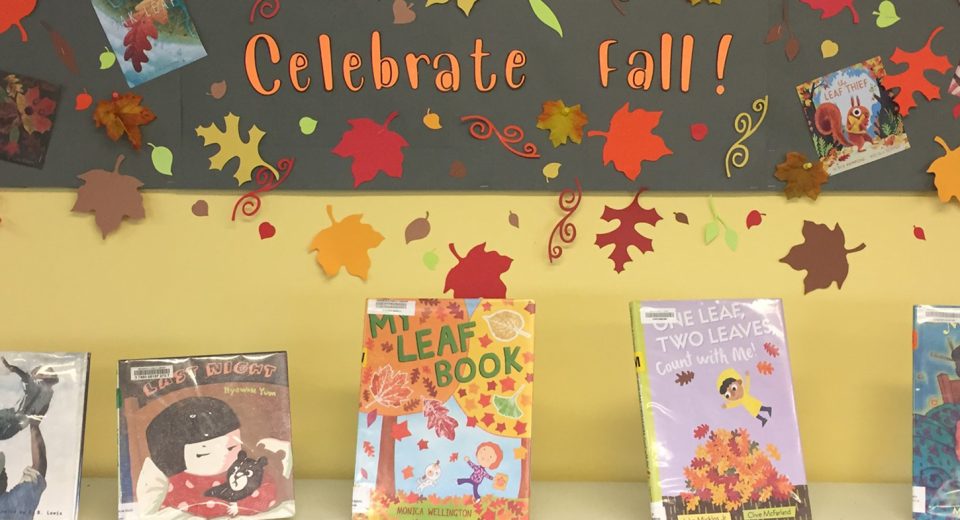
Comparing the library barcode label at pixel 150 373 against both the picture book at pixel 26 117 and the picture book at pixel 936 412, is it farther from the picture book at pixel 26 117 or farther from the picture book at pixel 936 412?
the picture book at pixel 936 412

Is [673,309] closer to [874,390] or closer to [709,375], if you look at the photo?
[709,375]

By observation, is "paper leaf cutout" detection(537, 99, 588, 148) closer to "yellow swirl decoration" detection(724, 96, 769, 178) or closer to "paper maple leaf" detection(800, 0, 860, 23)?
"yellow swirl decoration" detection(724, 96, 769, 178)

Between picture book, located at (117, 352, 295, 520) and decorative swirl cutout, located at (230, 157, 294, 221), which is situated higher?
decorative swirl cutout, located at (230, 157, 294, 221)

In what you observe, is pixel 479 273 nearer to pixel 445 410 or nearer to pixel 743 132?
pixel 445 410

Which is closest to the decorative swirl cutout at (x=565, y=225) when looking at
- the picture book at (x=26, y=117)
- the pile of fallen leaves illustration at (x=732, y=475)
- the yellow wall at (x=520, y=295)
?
the yellow wall at (x=520, y=295)

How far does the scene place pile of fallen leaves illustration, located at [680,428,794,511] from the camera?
1.35 metres

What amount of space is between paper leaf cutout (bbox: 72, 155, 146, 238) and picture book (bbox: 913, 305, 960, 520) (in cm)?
151

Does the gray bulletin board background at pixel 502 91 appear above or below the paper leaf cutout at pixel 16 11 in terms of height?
below

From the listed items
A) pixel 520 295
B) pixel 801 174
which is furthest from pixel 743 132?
pixel 520 295

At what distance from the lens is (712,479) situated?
136cm

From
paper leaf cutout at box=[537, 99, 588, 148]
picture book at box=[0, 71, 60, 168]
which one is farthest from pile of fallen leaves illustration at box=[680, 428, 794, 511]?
picture book at box=[0, 71, 60, 168]

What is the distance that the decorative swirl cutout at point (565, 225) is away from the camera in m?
1.60

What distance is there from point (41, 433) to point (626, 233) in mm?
1144

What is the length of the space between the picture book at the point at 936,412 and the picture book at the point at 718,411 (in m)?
0.21
